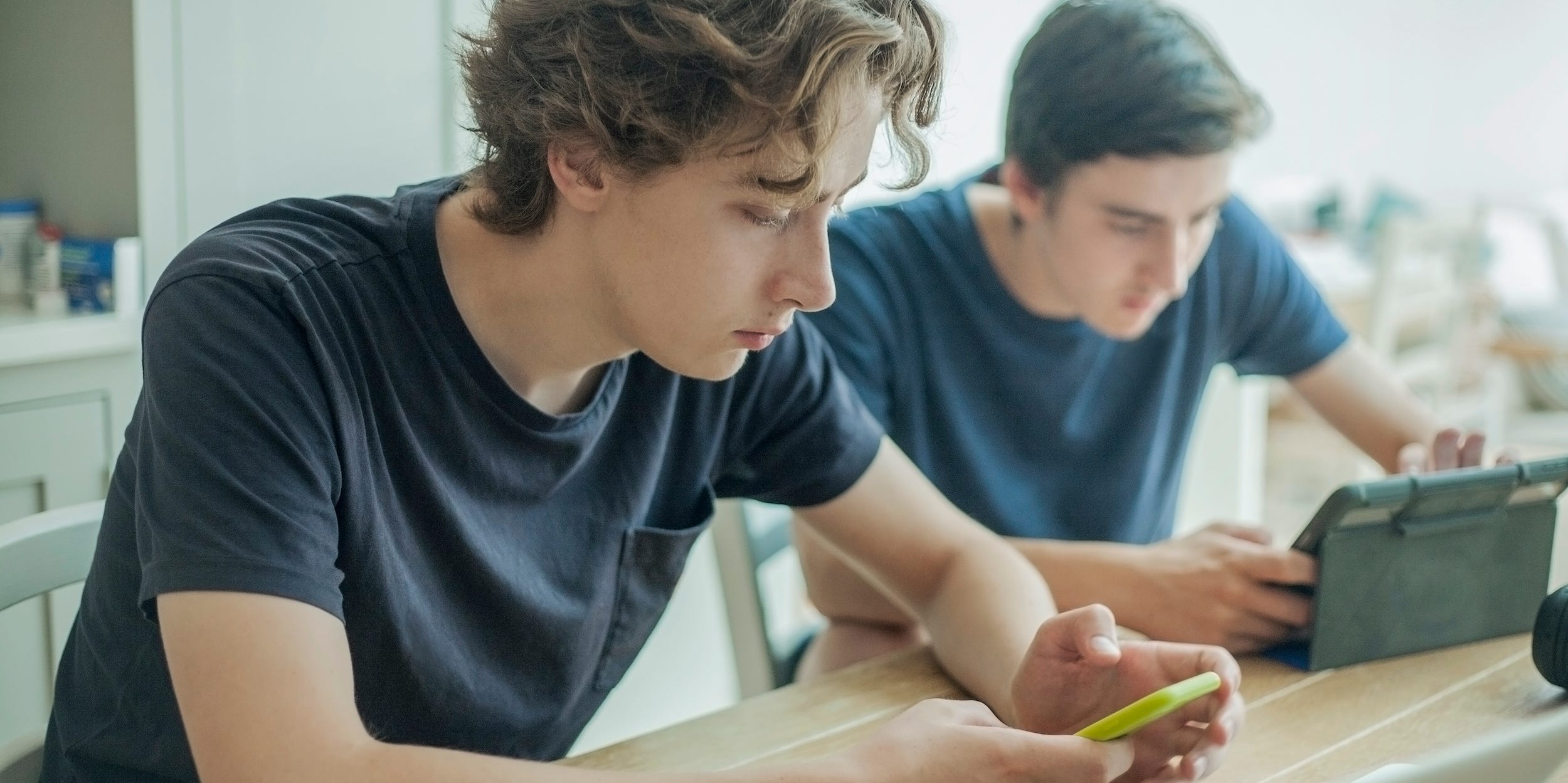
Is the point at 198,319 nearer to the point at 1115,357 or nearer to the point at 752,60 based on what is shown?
the point at 752,60

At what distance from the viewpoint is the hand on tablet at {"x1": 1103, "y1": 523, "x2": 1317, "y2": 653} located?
3.72 feet

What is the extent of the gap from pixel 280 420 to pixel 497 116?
0.95ft

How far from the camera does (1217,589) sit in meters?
1.17

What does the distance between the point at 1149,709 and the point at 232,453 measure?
56cm

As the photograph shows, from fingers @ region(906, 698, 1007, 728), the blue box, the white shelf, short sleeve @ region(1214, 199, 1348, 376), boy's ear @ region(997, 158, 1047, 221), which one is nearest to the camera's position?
fingers @ region(906, 698, 1007, 728)

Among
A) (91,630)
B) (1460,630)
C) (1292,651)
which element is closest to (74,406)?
(91,630)

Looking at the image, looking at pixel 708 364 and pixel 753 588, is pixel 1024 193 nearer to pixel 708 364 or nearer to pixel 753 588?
pixel 753 588

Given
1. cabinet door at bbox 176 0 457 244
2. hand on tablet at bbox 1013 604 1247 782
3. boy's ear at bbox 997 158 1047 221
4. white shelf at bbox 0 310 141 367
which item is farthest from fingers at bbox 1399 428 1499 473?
white shelf at bbox 0 310 141 367

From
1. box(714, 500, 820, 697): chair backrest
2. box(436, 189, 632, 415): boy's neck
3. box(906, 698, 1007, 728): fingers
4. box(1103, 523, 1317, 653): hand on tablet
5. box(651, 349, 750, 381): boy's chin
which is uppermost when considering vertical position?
box(436, 189, 632, 415): boy's neck

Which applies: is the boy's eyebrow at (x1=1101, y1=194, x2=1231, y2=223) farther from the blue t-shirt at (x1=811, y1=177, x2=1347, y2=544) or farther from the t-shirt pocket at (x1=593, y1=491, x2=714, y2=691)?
the t-shirt pocket at (x1=593, y1=491, x2=714, y2=691)

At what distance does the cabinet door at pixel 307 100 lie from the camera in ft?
4.53

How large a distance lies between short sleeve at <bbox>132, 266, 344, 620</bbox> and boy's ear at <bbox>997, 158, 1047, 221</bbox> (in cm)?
92

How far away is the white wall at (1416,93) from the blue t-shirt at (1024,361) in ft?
11.3

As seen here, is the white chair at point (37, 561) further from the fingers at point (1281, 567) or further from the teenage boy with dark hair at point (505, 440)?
the fingers at point (1281, 567)
